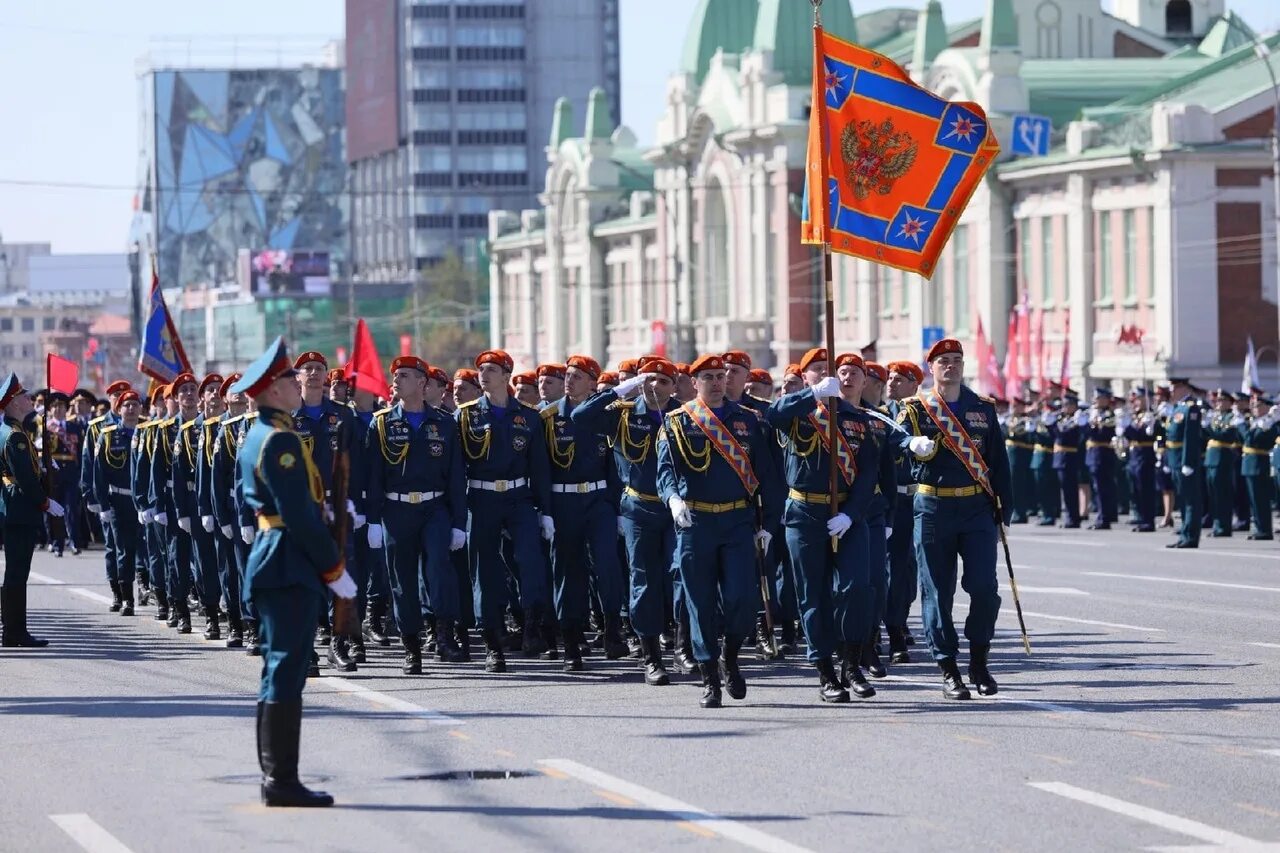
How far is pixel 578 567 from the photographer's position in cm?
1642

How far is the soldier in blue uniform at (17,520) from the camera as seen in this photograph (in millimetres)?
17828

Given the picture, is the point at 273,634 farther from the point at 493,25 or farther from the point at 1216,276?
the point at 493,25

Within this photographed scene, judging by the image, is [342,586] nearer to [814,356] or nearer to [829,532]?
[829,532]

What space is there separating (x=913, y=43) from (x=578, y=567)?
193 feet

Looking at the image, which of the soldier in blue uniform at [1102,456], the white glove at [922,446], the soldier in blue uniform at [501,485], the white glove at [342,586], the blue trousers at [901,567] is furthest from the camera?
the soldier in blue uniform at [1102,456]

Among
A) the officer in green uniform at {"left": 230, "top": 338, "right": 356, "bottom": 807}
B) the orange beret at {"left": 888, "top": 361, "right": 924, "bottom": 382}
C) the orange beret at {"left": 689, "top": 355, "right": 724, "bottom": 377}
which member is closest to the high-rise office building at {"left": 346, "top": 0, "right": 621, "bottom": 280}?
the orange beret at {"left": 888, "top": 361, "right": 924, "bottom": 382}

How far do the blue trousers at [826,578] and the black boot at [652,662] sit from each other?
1325 millimetres

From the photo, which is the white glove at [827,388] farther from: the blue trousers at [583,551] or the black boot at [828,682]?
the blue trousers at [583,551]

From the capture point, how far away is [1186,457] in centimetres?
2930

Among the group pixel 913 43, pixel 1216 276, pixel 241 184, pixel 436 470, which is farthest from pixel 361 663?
pixel 241 184

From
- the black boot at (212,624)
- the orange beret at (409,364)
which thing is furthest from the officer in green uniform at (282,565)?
the black boot at (212,624)

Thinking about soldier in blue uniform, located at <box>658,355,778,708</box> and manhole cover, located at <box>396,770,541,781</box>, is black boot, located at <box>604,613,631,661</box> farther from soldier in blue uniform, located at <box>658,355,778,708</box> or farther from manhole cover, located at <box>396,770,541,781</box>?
manhole cover, located at <box>396,770,541,781</box>

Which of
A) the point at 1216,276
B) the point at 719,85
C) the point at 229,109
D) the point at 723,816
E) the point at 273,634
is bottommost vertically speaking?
the point at 723,816

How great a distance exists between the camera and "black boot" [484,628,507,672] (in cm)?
1582
